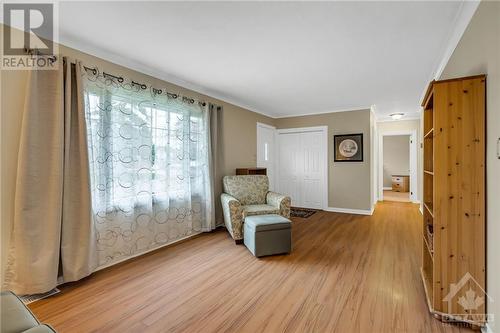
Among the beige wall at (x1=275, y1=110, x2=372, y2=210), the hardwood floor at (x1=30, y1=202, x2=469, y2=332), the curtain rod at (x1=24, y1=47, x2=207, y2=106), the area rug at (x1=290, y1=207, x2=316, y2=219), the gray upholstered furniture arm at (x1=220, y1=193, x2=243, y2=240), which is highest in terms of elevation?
the curtain rod at (x1=24, y1=47, x2=207, y2=106)

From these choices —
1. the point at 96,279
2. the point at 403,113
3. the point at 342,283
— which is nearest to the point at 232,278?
the point at 342,283

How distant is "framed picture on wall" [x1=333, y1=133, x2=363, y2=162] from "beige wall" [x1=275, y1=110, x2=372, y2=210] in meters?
0.08

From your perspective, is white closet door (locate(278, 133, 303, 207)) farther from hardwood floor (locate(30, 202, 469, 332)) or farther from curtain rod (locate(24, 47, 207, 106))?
curtain rod (locate(24, 47, 207, 106))

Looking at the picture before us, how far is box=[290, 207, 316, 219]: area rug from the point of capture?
516 cm

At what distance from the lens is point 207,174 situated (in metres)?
3.87

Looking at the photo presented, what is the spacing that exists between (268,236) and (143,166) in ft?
5.90

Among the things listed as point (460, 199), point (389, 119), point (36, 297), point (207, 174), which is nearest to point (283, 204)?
point (207, 174)

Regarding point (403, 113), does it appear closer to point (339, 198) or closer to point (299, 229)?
point (339, 198)

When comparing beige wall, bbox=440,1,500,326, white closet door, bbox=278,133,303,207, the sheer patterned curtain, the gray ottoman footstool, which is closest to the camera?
beige wall, bbox=440,1,500,326

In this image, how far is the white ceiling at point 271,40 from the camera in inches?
73.6

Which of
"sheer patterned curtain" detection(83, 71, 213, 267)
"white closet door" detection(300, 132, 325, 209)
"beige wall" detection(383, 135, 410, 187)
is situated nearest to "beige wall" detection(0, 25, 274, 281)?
"sheer patterned curtain" detection(83, 71, 213, 267)

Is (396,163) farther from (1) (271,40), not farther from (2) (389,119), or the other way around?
(1) (271,40)

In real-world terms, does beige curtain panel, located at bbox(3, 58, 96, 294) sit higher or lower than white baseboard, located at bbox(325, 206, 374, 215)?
higher

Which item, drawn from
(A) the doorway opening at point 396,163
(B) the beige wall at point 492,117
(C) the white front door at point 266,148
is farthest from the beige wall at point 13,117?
(A) the doorway opening at point 396,163
